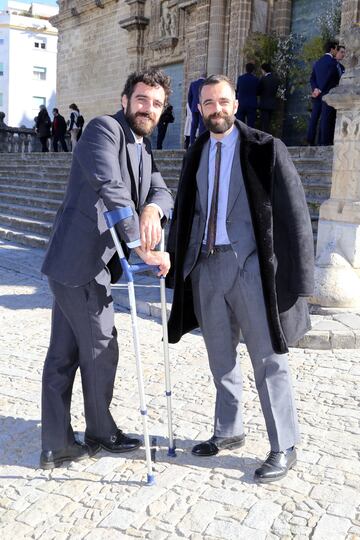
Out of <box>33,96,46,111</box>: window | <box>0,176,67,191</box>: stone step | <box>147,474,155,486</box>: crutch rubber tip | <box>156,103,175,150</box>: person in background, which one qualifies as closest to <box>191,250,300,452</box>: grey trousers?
<box>147,474,155,486</box>: crutch rubber tip

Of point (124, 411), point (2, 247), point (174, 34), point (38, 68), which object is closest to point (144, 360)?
point (124, 411)

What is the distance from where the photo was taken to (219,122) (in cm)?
304

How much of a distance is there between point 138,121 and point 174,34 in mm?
18499

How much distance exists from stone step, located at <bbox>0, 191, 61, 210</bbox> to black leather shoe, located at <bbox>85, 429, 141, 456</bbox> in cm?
1015

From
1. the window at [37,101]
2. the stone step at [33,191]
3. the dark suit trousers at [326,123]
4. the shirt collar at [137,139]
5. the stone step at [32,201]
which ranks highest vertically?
the window at [37,101]

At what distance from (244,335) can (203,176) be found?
2.88ft

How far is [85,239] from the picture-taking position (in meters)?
3.00

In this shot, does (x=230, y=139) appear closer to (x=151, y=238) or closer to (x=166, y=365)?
(x=151, y=238)

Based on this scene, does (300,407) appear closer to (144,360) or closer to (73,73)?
(144,360)

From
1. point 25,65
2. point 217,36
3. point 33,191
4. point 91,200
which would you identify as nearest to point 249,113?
point 217,36

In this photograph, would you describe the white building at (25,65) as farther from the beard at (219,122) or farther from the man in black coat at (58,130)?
the beard at (219,122)

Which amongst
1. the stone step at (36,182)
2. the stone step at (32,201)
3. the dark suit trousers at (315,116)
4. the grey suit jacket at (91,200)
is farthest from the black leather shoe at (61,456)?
the stone step at (36,182)

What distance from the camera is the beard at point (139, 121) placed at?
303cm

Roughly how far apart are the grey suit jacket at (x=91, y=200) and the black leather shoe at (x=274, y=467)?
4.26 ft
